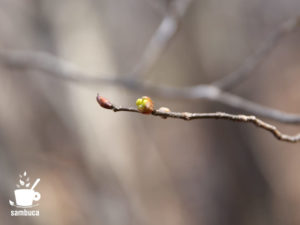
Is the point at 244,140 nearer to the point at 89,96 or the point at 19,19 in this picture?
the point at 89,96

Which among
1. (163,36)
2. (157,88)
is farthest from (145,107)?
(163,36)

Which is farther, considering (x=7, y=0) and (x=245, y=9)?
(x=245, y=9)

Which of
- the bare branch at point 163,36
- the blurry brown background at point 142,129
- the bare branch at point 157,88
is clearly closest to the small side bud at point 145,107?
the bare branch at point 157,88

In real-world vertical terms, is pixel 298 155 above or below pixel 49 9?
below

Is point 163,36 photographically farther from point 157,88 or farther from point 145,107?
point 145,107

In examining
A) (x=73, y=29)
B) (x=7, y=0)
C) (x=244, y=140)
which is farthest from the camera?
(x=244, y=140)

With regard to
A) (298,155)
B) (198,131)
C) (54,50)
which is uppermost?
(54,50)

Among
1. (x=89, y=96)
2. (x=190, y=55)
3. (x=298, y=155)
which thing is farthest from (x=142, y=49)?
(x=298, y=155)
